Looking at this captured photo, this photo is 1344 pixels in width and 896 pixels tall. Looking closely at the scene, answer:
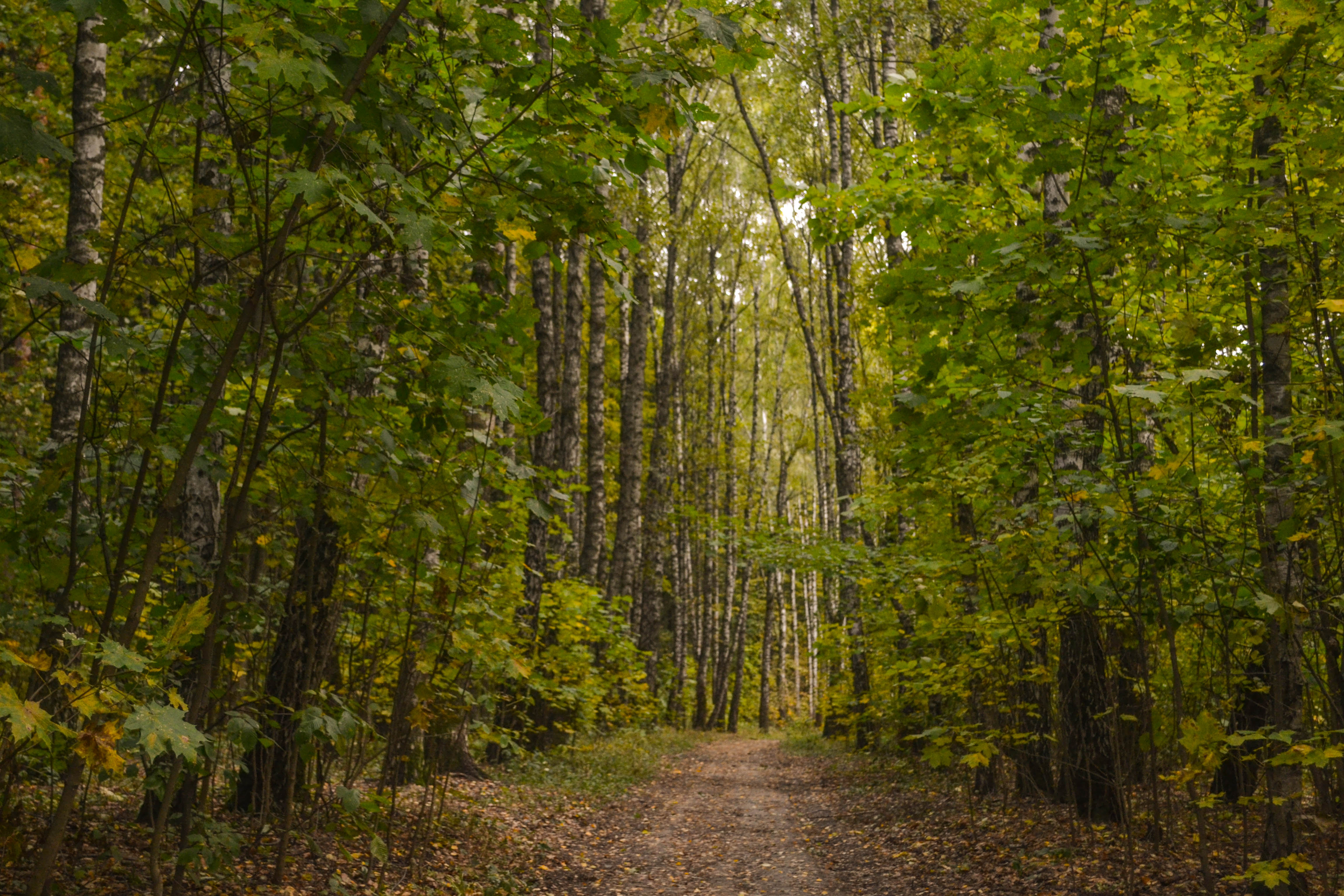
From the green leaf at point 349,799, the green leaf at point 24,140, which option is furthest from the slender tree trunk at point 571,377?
the green leaf at point 24,140

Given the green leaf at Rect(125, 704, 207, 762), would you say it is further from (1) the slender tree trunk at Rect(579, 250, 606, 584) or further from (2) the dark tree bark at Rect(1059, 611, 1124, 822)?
(1) the slender tree trunk at Rect(579, 250, 606, 584)

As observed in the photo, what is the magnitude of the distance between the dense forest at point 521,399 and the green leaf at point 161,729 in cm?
1

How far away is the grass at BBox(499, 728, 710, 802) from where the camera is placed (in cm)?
1027

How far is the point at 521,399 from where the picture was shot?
3.35 metres

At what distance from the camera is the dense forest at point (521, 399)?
3.16 metres

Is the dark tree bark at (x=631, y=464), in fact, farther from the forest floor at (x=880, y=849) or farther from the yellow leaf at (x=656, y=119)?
the yellow leaf at (x=656, y=119)

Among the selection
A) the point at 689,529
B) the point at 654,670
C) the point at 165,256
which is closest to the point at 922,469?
the point at 165,256

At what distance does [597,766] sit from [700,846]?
171 inches

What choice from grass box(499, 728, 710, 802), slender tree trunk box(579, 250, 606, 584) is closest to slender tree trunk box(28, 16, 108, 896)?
grass box(499, 728, 710, 802)

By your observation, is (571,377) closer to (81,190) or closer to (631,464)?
(631,464)

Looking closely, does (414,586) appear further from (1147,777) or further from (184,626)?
(1147,777)

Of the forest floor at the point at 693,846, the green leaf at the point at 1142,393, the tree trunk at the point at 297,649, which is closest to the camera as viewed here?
the green leaf at the point at 1142,393

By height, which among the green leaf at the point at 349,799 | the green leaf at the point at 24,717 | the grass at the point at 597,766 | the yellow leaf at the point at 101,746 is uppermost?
the green leaf at the point at 24,717

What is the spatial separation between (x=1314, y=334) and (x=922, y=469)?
3.79 metres
